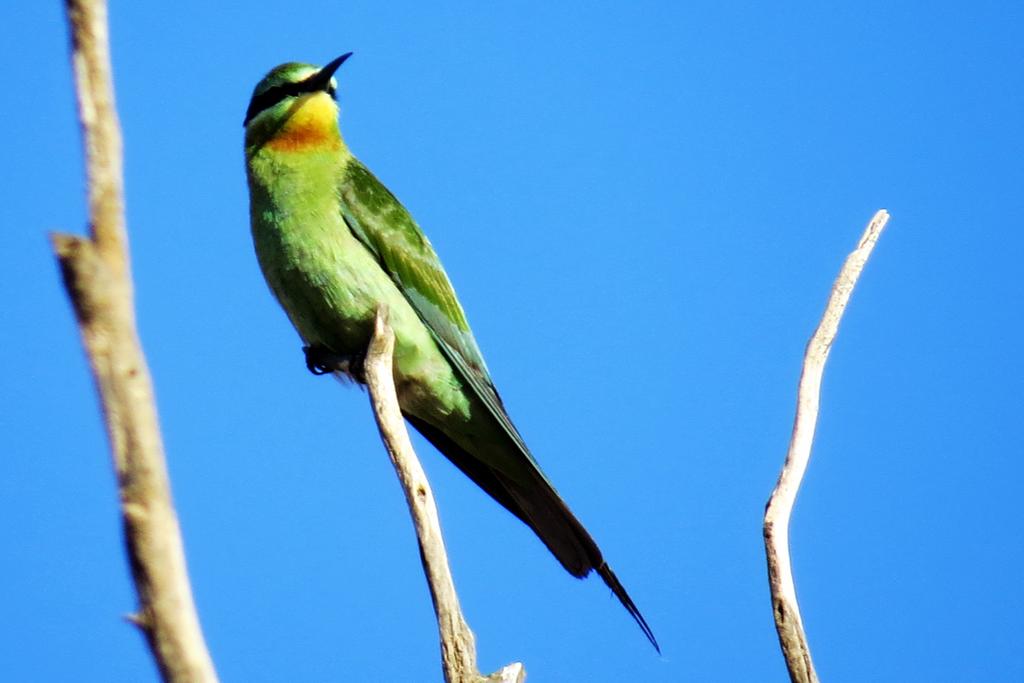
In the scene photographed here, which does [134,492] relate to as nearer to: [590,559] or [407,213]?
[590,559]

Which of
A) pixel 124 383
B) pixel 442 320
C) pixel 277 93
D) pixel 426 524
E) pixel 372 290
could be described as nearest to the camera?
pixel 124 383

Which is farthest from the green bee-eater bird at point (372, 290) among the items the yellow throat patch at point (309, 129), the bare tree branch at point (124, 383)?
the bare tree branch at point (124, 383)

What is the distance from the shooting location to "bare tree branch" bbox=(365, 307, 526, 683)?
10.7 feet

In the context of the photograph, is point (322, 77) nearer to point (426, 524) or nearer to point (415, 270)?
point (415, 270)

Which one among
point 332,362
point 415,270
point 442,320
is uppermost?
point 415,270

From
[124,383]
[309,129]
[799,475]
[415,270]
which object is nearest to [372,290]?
[415,270]

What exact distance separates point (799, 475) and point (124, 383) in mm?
1881

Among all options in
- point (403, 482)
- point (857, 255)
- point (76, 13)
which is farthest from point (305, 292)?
point (76, 13)

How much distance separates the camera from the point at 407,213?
5223 millimetres

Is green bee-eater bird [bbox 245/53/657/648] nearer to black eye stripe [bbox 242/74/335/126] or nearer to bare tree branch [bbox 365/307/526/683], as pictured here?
black eye stripe [bbox 242/74/335/126]

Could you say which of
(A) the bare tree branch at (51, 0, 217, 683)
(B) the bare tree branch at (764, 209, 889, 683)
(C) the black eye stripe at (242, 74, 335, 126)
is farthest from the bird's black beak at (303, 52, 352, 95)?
(A) the bare tree branch at (51, 0, 217, 683)

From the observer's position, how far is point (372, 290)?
477 centimetres

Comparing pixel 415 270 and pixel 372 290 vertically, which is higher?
pixel 415 270

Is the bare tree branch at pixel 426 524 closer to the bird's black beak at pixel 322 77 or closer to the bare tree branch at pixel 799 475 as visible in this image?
the bare tree branch at pixel 799 475
